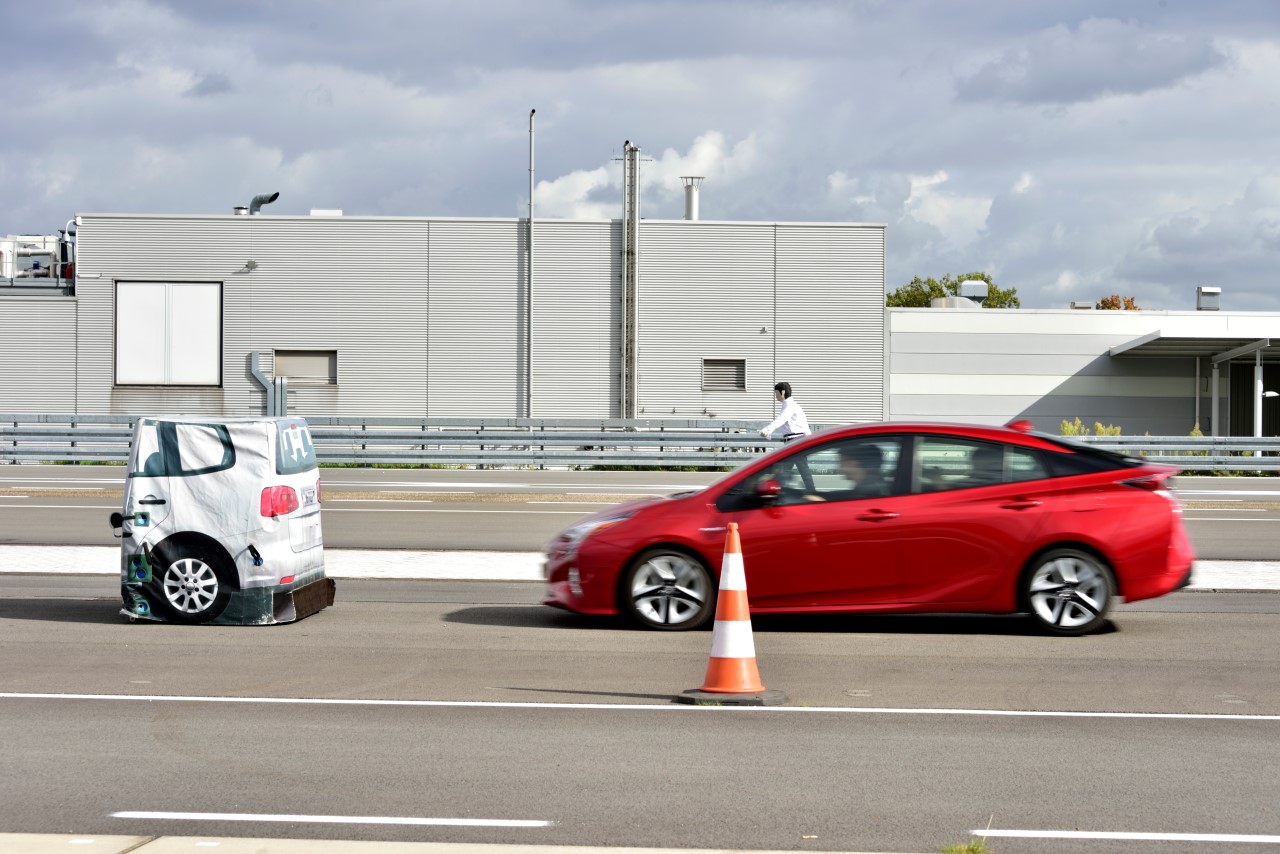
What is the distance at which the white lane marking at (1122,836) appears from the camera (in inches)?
210

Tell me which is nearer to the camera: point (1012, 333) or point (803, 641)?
point (803, 641)

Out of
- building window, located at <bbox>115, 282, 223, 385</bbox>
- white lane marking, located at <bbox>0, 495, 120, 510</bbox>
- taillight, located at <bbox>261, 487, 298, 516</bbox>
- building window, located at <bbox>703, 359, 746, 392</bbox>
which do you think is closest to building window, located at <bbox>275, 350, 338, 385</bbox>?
building window, located at <bbox>115, 282, 223, 385</bbox>

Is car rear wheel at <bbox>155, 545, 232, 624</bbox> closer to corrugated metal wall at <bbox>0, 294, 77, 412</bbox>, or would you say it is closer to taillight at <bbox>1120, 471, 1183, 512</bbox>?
taillight at <bbox>1120, 471, 1183, 512</bbox>

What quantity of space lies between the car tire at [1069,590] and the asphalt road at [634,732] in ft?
0.55

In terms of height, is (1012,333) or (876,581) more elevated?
(1012,333)

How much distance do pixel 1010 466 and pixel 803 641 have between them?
184cm

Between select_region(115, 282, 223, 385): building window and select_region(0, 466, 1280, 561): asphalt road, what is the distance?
8773 mm

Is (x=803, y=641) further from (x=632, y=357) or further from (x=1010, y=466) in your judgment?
(x=632, y=357)

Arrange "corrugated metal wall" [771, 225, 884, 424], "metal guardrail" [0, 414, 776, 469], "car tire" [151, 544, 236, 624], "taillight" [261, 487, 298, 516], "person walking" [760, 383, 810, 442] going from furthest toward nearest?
"corrugated metal wall" [771, 225, 884, 424] < "metal guardrail" [0, 414, 776, 469] < "person walking" [760, 383, 810, 442] < "car tire" [151, 544, 236, 624] < "taillight" [261, 487, 298, 516]

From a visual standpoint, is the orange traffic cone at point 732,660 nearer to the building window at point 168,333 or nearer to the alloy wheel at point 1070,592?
the alloy wheel at point 1070,592

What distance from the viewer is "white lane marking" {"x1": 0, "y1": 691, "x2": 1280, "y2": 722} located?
7.57 m

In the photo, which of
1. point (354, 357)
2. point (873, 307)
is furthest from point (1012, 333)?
point (354, 357)

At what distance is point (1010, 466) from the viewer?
10.2m

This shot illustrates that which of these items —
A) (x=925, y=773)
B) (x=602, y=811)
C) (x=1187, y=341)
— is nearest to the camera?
(x=602, y=811)
